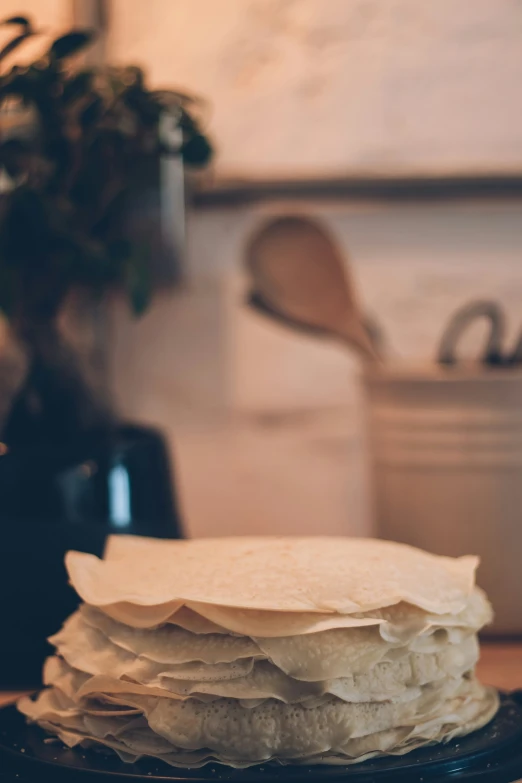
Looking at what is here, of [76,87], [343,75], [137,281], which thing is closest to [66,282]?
[137,281]

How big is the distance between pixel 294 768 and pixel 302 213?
0.74 meters

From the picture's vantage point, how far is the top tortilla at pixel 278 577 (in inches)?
18.1

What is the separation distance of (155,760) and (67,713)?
62mm

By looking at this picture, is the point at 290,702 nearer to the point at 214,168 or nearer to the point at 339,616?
the point at 339,616

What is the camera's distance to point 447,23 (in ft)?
3.40

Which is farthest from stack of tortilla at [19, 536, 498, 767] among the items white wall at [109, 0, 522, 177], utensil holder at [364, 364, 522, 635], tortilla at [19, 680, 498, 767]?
white wall at [109, 0, 522, 177]

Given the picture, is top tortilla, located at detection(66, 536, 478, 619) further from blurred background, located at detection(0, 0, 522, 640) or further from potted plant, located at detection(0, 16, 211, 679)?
blurred background, located at detection(0, 0, 522, 640)

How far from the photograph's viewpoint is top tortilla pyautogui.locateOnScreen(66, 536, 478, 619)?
1.51ft

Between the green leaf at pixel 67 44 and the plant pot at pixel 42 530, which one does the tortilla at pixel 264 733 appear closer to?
the plant pot at pixel 42 530

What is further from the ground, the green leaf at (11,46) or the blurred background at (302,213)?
the green leaf at (11,46)

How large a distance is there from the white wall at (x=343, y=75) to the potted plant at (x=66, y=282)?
21 centimetres

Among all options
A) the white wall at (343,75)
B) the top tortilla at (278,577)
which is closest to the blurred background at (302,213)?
the white wall at (343,75)

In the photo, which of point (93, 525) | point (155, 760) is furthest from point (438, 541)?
point (155, 760)

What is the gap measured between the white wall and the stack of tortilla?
66cm
